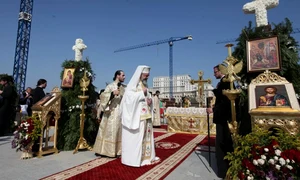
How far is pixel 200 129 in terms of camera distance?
26.1ft

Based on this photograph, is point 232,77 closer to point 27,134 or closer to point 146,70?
point 146,70

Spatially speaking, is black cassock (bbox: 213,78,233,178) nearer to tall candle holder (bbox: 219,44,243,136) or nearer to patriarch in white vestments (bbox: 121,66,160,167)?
tall candle holder (bbox: 219,44,243,136)

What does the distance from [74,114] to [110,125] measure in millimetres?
1453

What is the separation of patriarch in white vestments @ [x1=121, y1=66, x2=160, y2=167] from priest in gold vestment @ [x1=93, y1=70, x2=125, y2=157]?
56cm

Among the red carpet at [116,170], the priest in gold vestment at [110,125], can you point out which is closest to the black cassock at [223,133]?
the red carpet at [116,170]

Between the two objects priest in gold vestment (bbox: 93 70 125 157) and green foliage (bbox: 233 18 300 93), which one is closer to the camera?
green foliage (bbox: 233 18 300 93)

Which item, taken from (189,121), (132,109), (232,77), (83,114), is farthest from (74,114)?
(189,121)

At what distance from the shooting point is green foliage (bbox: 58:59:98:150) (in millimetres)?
5164

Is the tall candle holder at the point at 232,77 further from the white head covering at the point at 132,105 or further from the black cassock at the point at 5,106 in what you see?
the black cassock at the point at 5,106

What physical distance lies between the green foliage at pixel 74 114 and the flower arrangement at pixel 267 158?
4.25 meters

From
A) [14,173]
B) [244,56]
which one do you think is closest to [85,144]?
[14,173]

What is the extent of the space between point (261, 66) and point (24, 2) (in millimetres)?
34959

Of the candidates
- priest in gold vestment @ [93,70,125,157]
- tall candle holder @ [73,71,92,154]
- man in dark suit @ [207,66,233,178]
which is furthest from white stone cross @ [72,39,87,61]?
man in dark suit @ [207,66,233,178]

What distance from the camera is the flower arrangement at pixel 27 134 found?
4.18 metres
